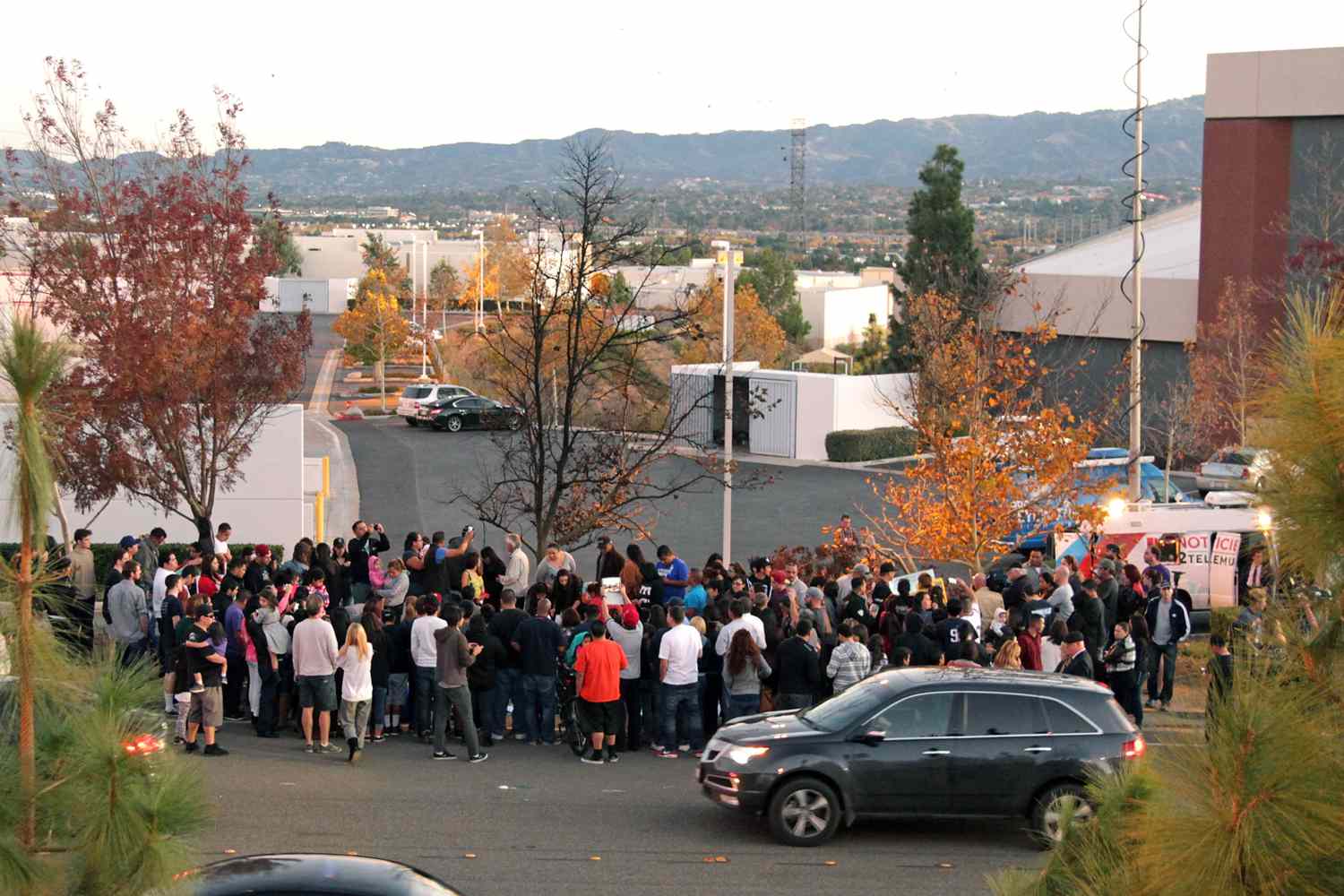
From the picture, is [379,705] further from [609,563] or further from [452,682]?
[609,563]

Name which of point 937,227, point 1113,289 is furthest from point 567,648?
point 937,227

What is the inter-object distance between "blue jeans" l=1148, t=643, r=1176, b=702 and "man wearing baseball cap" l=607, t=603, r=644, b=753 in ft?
20.0

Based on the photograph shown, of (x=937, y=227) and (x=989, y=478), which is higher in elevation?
(x=937, y=227)

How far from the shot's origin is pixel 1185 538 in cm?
2197

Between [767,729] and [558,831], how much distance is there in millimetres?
1955

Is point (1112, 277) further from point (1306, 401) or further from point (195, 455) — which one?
point (1306, 401)

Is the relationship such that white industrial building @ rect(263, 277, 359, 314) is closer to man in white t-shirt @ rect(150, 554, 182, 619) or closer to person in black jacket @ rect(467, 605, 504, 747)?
man in white t-shirt @ rect(150, 554, 182, 619)

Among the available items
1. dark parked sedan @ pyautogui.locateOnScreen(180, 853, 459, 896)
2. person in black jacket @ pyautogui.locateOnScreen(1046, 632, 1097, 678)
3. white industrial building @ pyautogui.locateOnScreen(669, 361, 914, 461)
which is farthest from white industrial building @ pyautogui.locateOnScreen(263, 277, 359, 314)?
dark parked sedan @ pyautogui.locateOnScreen(180, 853, 459, 896)

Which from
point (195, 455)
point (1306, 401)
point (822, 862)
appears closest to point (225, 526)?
point (195, 455)

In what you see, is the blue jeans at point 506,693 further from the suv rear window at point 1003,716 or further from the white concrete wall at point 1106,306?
the white concrete wall at point 1106,306

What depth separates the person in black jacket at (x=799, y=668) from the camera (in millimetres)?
14461

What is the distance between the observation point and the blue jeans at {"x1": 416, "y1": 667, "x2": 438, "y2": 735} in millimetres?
14984

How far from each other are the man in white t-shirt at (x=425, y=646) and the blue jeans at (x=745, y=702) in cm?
302

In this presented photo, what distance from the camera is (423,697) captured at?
1516cm
